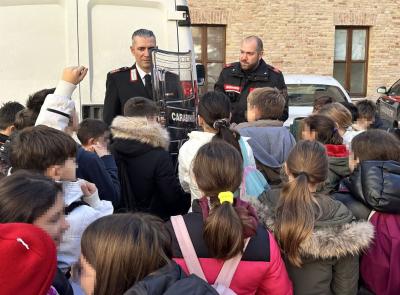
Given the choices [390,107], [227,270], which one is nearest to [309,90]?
[390,107]

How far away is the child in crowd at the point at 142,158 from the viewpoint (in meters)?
3.26

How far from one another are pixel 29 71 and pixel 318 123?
2518 millimetres

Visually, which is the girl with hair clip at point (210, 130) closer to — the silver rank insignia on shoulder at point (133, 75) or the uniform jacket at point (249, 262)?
the uniform jacket at point (249, 262)

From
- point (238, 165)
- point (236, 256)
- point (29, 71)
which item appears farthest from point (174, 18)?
point (236, 256)

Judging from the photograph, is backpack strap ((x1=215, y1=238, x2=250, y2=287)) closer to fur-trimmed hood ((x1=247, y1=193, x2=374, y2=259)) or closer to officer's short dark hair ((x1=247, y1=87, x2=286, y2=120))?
fur-trimmed hood ((x1=247, y1=193, x2=374, y2=259))

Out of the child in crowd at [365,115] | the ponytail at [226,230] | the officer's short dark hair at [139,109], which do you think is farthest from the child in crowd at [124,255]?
the child in crowd at [365,115]

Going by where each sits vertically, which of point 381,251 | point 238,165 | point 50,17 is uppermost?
point 50,17

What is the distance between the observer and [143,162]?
10.8 feet

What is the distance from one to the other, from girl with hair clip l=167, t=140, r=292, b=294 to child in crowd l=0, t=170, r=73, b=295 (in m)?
0.51

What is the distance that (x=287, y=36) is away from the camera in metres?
14.6

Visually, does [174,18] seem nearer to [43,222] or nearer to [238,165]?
[238,165]

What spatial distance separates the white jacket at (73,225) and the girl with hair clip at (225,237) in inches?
15.0

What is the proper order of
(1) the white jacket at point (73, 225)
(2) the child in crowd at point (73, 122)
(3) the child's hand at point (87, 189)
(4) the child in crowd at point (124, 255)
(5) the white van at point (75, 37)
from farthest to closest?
(5) the white van at point (75, 37) → (2) the child in crowd at point (73, 122) → (3) the child's hand at point (87, 189) → (1) the white jacket at point (73, 225) → (4) the child in crowd at point (124, 255)

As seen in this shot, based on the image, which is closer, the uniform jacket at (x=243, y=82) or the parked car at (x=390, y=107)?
the uniform jacket at (x=243, y=82)
